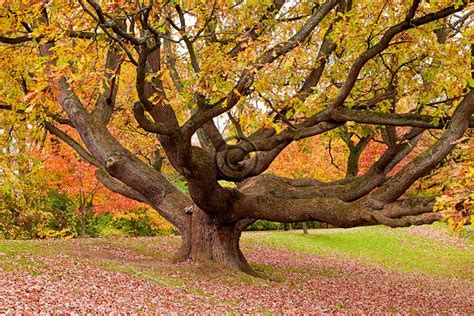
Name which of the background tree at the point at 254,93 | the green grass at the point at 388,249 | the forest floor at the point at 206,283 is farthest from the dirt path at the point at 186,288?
the green grass at the point at 388,249

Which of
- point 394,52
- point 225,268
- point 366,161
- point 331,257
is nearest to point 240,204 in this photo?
point 225,268

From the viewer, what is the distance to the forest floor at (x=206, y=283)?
823cm

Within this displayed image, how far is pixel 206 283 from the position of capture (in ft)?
36.8

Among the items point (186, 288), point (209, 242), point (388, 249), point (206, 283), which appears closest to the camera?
point (186, 288)

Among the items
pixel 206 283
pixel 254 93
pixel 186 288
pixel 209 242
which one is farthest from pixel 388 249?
pixel 254 93

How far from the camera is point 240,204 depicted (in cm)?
1255

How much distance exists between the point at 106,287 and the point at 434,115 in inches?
274

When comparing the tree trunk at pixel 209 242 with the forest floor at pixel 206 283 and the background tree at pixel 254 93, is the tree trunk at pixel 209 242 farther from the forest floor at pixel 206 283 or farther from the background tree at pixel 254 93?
the forest floor at pixel 206 283

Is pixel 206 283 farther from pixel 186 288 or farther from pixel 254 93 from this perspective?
pixel 254 93

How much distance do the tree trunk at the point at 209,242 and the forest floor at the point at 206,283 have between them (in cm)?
55

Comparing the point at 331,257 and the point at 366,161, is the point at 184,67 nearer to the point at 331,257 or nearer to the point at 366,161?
the point at 331,257

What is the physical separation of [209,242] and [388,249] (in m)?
17.9

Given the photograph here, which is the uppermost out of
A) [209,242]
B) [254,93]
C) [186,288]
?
[254,93]

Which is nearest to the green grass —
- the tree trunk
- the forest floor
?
the forest floor
